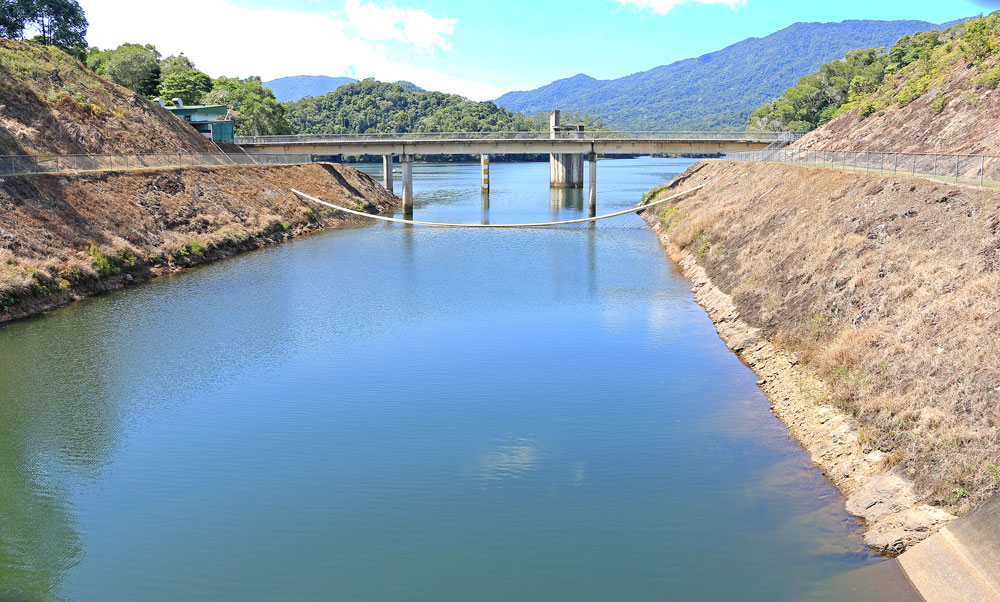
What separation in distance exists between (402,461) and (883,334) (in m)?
14.9

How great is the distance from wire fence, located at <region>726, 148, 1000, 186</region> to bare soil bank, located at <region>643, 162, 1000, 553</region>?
4.68 feet

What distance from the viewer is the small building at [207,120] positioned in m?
92.8

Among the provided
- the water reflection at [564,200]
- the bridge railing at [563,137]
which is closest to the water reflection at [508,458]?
the water reflection at [564,200]

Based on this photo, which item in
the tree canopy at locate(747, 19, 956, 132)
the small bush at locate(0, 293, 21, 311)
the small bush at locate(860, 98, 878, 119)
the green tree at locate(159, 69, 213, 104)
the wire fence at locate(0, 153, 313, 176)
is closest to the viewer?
the small bush at locate(0, 293, 21, 311)

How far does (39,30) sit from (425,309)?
109182 millimetres

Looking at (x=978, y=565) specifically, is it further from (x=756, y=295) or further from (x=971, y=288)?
(x=756, y=295)

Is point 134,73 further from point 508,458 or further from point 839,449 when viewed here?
point 839,449

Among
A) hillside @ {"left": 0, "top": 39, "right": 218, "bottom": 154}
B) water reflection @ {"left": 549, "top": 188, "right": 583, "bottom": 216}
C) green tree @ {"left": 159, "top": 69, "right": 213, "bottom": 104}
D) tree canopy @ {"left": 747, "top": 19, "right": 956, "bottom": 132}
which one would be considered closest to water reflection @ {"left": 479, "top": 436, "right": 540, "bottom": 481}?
hillside @ {"left": 0, "top": 39, "right": 218, "bottom": 154}

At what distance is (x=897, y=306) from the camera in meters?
24.9

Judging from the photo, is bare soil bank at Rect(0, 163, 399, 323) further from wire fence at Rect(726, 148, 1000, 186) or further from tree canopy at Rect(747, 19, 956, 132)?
tree canopy at Rect(747, 19, 956, 132)

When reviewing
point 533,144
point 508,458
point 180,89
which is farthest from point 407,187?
point 508,458

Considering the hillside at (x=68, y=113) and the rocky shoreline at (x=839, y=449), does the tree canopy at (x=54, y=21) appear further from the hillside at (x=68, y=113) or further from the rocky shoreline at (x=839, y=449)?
the rocky shoreline at (x=839, y=449)

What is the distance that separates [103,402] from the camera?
26.8m

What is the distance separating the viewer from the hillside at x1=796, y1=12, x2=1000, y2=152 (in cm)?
5112
